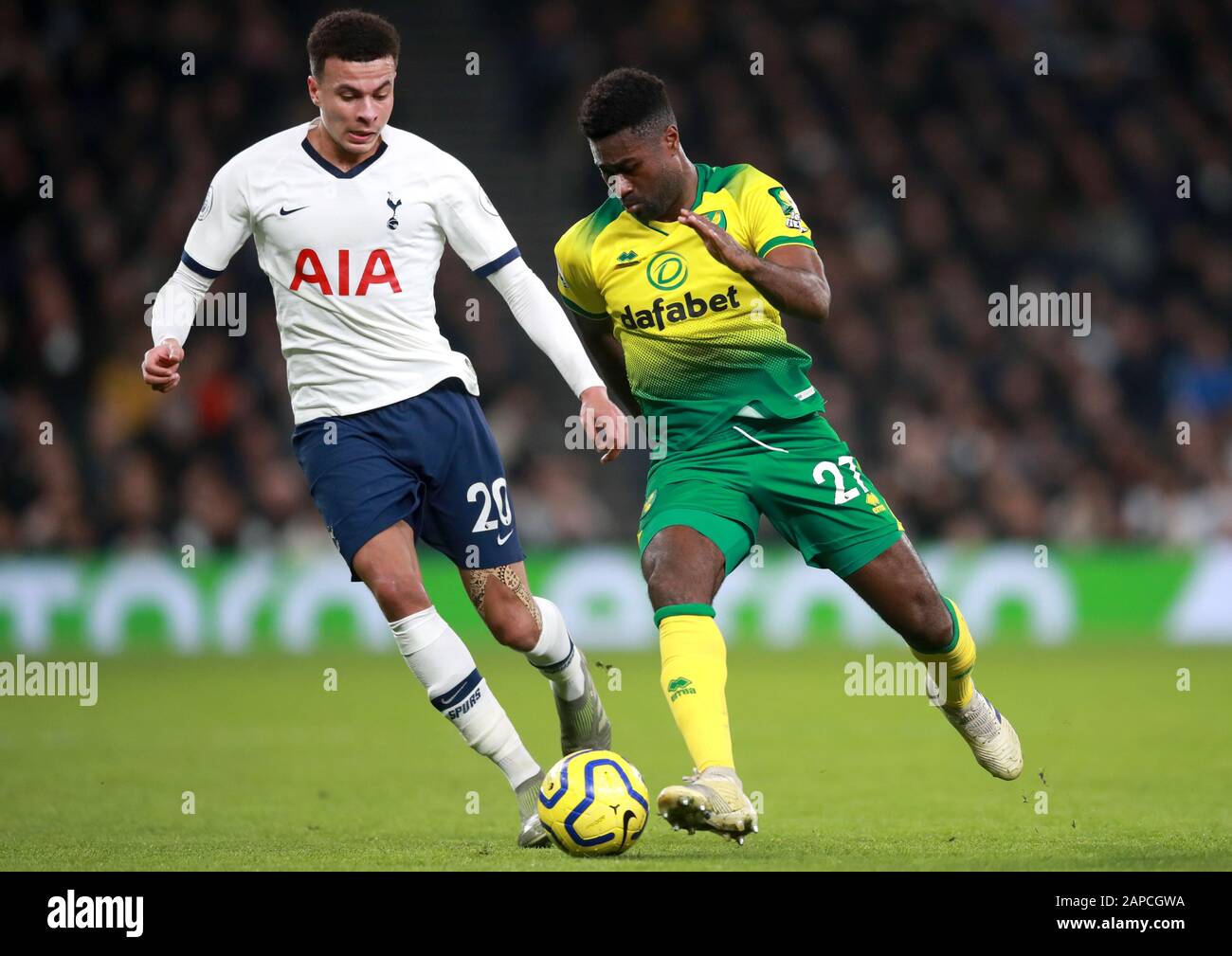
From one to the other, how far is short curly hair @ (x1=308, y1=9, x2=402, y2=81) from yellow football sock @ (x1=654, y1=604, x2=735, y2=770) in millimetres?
1955

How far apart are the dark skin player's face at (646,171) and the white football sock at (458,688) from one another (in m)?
1.50

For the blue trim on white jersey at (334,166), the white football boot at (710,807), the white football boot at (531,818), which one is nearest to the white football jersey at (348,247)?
the blue trim on white jersey at (334,166)

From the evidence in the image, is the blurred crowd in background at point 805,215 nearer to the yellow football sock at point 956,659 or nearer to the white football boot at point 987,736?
the white football boot at point 987,736

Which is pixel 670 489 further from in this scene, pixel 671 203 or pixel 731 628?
pixel 731 628

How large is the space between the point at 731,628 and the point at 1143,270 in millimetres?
6118

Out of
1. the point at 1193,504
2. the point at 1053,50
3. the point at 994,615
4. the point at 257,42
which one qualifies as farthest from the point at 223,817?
the point at 1053,50

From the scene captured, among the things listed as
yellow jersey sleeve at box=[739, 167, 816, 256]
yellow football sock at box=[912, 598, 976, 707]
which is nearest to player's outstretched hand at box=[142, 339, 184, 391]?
yellow jersey sleeve at box=[739, 167, 816, 256]

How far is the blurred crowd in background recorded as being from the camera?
14.7m

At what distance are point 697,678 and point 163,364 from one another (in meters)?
1.90

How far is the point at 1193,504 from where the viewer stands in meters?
14.9

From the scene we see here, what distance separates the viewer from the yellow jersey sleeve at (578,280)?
6.07 metres

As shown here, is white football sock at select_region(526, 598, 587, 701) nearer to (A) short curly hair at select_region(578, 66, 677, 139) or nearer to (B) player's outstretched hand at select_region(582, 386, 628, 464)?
(B) player's outstretched hand at select_region(582, 386, 628, 464)

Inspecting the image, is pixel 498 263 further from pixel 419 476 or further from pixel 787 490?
pixel 787 490

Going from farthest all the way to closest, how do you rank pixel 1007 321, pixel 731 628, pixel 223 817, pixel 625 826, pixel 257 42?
pixel 257 42, pixel 1007 321, pixel 731 628, pixel 223 817, pixel 625 826
